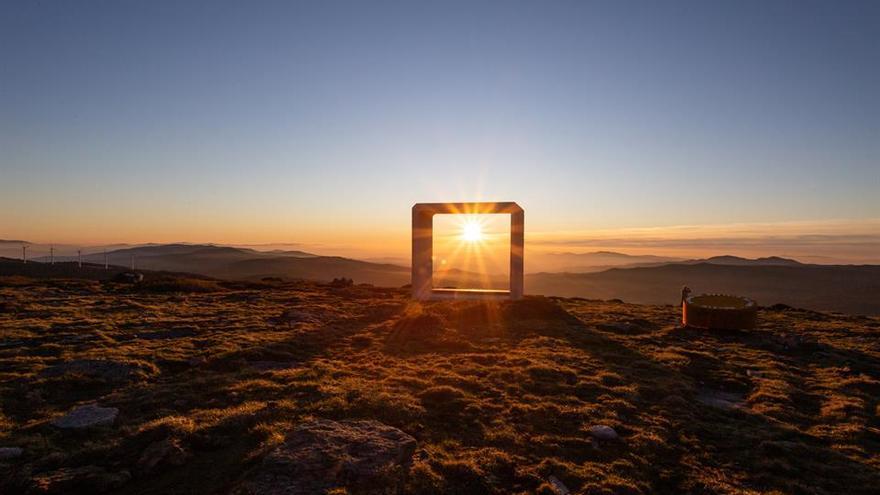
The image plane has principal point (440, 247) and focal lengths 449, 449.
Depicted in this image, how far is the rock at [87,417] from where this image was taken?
23.8ft

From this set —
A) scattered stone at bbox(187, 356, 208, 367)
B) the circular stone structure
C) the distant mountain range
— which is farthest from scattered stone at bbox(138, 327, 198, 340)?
the distant mountain range

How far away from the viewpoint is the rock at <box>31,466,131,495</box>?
17.6ft

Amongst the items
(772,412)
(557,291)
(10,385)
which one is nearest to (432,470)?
(772,412)

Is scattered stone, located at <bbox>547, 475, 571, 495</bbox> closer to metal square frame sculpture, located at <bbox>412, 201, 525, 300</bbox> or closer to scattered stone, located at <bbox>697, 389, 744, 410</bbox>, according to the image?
scattered stone, located at <bbox>697, 389, 744, 410</bbox>

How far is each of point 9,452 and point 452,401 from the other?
671 cm

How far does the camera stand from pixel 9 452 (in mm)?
6203

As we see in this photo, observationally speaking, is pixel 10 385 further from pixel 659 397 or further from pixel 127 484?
pixel 659 397

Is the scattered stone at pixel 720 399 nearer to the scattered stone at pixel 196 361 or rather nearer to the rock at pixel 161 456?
the rock at pixel 161 456

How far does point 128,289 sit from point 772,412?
3075 cm

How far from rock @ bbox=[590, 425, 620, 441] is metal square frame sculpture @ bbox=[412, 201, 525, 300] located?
15.3 m

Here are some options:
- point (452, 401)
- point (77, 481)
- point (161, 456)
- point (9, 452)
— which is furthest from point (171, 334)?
point (452, 401)

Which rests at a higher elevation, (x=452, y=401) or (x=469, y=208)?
(x=469, y=208)

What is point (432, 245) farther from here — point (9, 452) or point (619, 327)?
point (9, 452)

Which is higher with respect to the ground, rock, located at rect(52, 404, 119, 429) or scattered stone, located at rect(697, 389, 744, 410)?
rock, located at rect(52, 404, 119, 429)
